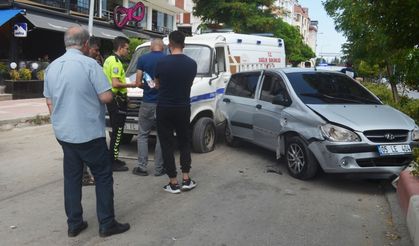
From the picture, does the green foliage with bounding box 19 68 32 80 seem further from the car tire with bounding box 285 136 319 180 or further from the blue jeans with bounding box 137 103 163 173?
the car tire with bounding box 285 136 319 180

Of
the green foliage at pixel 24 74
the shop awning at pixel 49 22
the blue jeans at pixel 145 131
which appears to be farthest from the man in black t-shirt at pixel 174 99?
the shop awning at pixel 49 22

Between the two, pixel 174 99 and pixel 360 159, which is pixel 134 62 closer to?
pixel 174 99

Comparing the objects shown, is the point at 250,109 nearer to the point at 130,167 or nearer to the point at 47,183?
the point at 130,167

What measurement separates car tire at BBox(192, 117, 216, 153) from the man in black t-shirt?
2.23m

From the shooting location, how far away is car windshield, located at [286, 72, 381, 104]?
6836 millimetres

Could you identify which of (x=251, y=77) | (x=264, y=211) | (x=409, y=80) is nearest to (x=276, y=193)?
(x=264, y=211)

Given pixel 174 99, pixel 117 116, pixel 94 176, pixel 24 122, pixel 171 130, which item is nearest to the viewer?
pixel 94 176

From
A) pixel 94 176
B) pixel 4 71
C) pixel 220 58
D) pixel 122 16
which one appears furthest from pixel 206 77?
pixel 122 16

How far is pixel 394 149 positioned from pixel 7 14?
16567mm

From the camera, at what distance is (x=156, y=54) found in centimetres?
650

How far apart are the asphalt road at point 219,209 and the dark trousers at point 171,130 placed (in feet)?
1.39

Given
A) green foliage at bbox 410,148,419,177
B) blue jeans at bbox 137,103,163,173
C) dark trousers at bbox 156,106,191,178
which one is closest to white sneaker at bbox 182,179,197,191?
dark trousers at bbox 156,106,191,178

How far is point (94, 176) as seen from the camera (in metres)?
4.41

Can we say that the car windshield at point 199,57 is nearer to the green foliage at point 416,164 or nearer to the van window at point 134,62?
the van window at point 134,62
